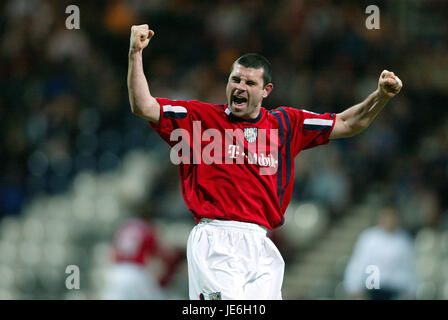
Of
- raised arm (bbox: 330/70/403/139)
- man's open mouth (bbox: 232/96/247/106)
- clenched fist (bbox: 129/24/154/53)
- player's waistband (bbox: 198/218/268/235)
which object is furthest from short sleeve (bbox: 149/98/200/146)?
raised arm (bbox: 330/70/403/139)

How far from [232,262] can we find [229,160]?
0.73m

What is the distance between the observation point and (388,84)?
18.1ft

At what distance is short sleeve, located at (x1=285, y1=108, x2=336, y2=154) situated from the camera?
226 inches

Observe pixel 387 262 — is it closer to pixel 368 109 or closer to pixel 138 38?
pixel 368 109

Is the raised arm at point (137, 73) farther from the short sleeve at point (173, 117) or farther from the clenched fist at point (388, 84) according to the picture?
the clenched fist at point (388, 84)

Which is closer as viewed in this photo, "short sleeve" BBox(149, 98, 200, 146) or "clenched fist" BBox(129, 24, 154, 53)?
"clenched fist" BBox(129, 24, 154, 53)

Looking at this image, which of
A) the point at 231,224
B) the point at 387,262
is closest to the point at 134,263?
the point at 387,262

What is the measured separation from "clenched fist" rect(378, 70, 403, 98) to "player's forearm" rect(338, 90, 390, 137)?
0.06 metres

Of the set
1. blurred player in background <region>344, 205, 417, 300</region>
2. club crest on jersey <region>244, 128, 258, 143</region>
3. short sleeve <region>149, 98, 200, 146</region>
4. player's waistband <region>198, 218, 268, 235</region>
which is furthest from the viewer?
blurred player in background <region>344, 205, 417, 300</region>

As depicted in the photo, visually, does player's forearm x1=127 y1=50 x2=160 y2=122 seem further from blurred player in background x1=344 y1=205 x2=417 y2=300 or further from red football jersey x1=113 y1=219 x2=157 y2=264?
blurred player in background x1=344 y1=205 x2=417 y2=300

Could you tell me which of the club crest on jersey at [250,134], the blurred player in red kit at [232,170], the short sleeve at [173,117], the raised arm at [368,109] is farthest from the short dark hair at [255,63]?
the raised arm at [368,109]

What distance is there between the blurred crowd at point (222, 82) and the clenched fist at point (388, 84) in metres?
5.29

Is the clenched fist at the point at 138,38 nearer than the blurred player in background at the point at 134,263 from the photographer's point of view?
Yes

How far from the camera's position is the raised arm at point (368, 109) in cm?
553
